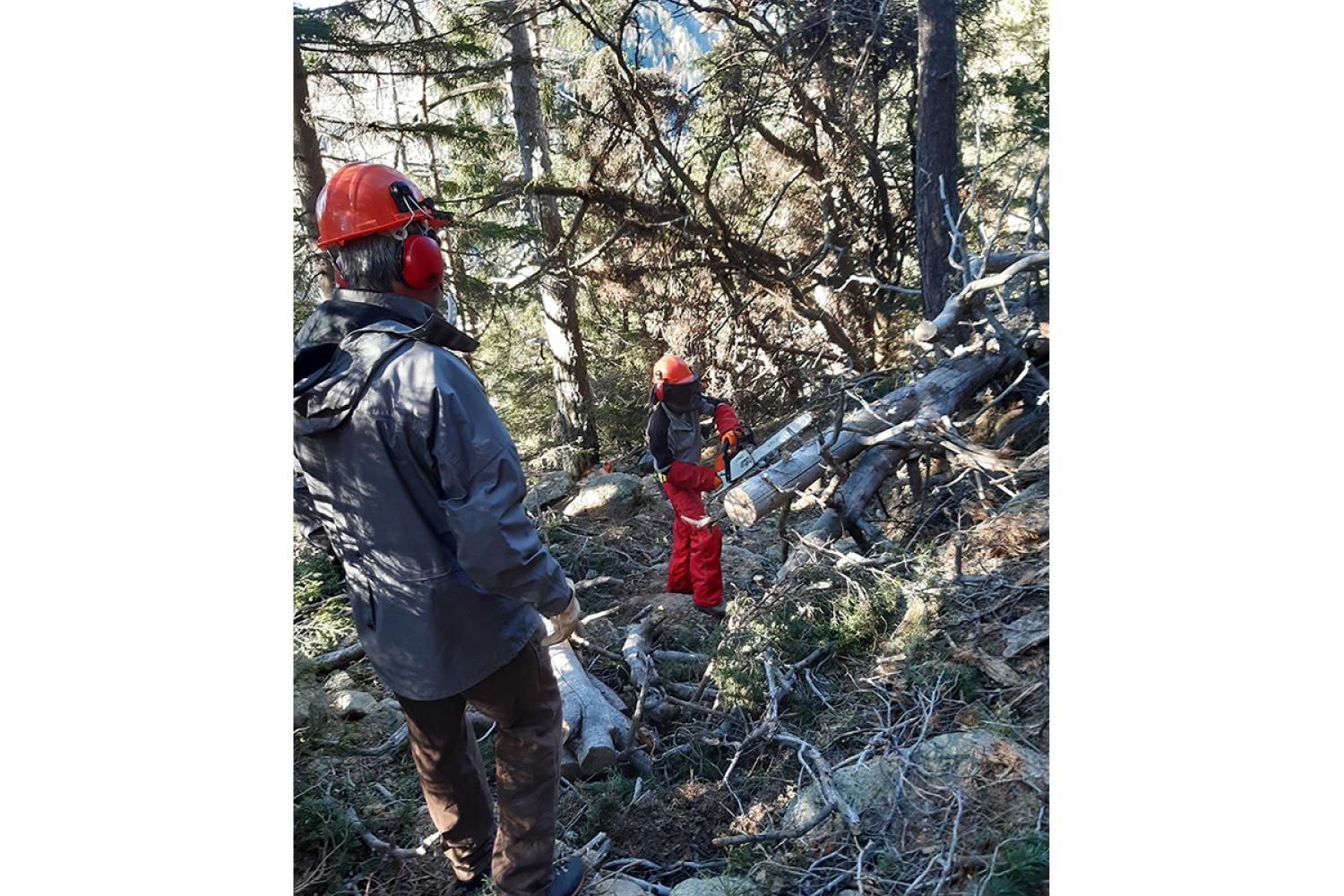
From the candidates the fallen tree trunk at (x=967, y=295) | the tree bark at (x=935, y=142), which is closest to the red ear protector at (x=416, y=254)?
the fallen tree trunk at (x=967, y=295)

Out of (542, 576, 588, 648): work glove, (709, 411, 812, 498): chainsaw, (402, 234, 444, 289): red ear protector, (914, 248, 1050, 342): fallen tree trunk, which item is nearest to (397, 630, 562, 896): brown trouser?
(542, 576, 588, 648): work glove

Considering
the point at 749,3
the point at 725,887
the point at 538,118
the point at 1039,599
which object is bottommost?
the point at 725,887

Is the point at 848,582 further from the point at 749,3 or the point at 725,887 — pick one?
the point at 749,3

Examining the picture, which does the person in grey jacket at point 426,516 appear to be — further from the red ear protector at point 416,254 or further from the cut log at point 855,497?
the cut log at point 855,497

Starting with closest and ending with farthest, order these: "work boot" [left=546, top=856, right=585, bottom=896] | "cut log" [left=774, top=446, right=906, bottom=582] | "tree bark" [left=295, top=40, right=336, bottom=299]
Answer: "work boot" [left=546, top=856, right=585, bottom=896], "tree bark" [left=295, top=40, right=336, bottom=299], "cut log" [left=774, top=446, right=906, bottom=582]

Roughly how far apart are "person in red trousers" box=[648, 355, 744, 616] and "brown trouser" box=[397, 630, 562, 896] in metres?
2.32

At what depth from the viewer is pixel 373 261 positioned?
6.93ft

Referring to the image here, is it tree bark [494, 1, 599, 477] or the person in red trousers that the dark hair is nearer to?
the person in red trousers

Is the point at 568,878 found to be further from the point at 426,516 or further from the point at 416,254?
the point at 416,254

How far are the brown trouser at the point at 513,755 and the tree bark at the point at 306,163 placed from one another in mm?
1882

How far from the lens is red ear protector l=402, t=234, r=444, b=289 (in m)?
2.10
